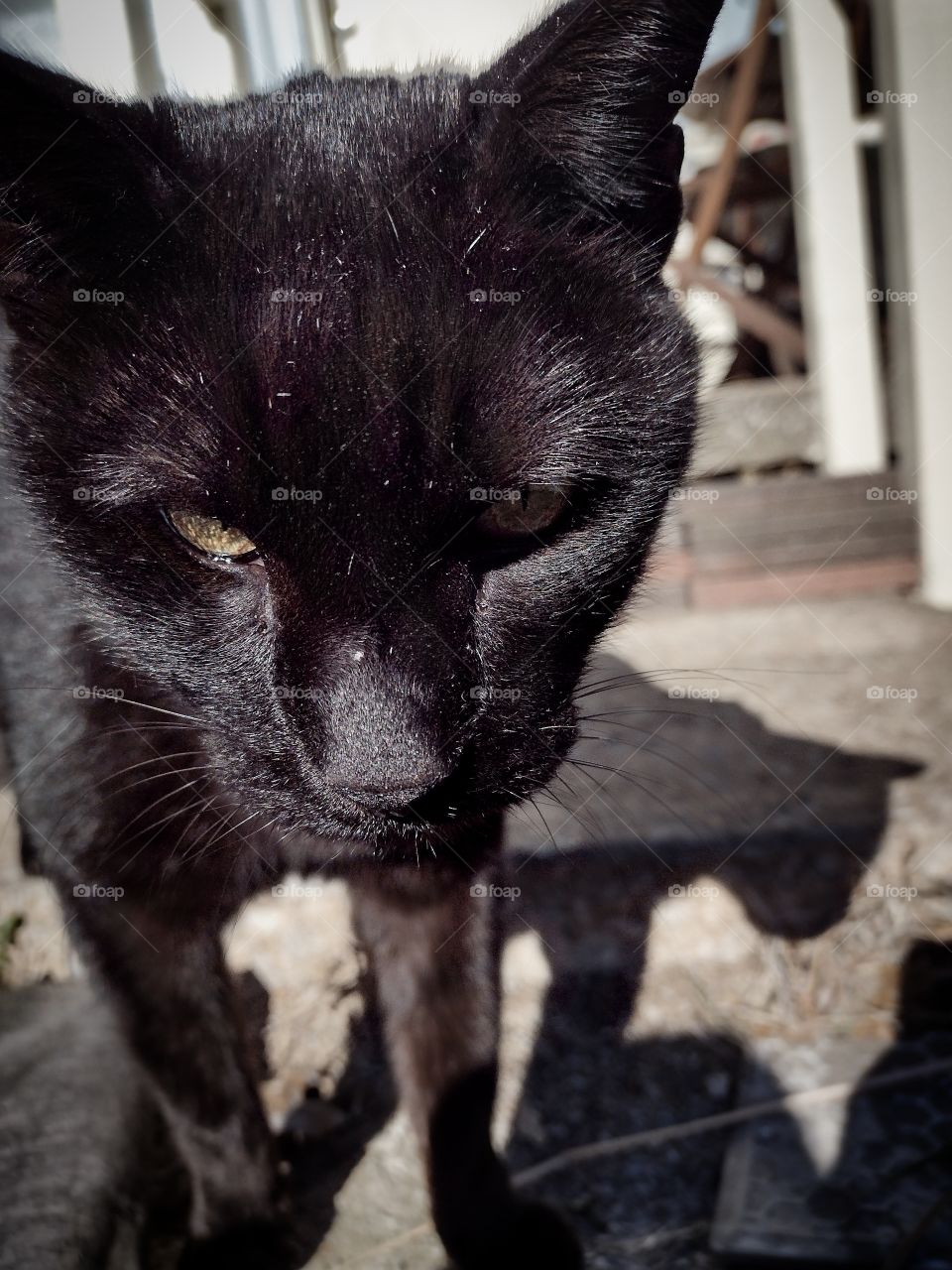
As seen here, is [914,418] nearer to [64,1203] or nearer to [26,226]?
[26,226]

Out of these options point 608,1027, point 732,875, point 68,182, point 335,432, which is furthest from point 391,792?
point 732,875

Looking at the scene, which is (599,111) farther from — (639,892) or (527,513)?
(639,892)

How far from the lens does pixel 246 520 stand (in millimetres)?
541

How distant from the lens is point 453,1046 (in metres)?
0.89

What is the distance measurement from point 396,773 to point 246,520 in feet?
0.59

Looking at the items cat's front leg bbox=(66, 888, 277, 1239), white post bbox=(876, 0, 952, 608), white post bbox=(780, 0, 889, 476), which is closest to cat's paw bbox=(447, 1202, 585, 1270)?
cat's front leg bbox=(66, 888, 277, 1239)

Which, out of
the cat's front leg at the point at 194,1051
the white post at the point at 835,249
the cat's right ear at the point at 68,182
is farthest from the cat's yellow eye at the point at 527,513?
the white post at the point at 835,249

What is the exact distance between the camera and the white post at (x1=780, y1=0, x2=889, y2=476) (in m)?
1.61

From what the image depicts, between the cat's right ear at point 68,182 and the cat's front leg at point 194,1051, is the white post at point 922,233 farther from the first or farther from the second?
the cat's front leg at point 194,1051

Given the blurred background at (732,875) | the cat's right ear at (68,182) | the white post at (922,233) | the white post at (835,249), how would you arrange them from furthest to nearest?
the white post at (835,249)
the white post at (922,233)
the blurred background at (732,875)
the cat's right ear at (68,182)

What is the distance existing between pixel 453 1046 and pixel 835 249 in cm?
164

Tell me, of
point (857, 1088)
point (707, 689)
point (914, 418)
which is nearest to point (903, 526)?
point (914, 418)

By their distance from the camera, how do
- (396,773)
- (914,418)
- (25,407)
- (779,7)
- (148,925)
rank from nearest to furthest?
(396,773)
(25,407)
(148,925)
(914,418)
(779,7)

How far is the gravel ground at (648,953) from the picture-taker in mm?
807
